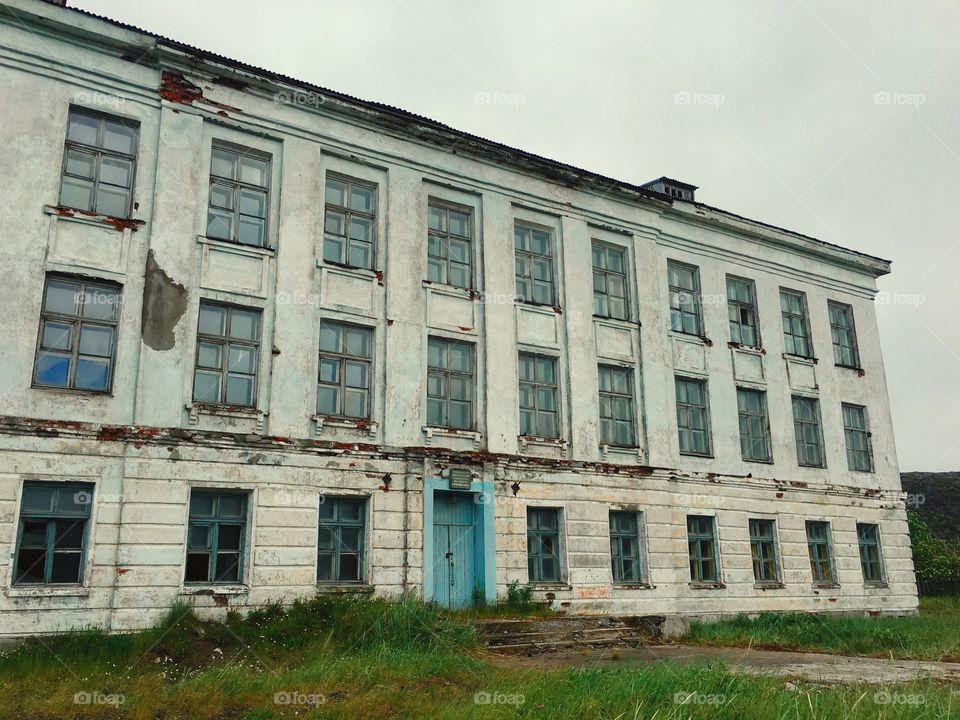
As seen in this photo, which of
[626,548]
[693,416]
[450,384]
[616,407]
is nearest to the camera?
[450,384]

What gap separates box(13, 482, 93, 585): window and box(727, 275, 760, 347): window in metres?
15.0

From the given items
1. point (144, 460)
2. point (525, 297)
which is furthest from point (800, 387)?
point (144, 460)

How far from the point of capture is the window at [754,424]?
2036 centimetres

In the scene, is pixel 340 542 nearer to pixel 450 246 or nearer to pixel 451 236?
pixel 450 246

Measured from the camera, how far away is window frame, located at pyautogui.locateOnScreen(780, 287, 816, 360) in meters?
22.0

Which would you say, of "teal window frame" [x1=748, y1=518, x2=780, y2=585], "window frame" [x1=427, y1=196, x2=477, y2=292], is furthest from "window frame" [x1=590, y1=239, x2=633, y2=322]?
"teal window frame" [x1=748, y1=518, x2=780, y2=585]

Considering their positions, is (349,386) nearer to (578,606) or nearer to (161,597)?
(161,597)

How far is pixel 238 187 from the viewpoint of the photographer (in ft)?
48.6

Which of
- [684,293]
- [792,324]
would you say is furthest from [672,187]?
[792,324]

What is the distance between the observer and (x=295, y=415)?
14172 millimetres

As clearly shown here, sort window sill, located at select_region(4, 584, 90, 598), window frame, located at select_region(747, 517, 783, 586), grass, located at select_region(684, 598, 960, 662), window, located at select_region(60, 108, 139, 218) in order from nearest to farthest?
window sill, located at select_region(4, 584, 90, 598) → window, located at select_region(60, 108, 139, 218) → grass, located at select_region(684, 598, 960, 662) → window frame, located at select_region(747, 517, 783, 586)

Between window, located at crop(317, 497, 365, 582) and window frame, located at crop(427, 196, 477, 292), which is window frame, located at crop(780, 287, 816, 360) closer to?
window frame, located at crop(427, 196, 477, 292)

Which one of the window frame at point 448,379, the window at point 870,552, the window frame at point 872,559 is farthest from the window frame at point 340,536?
the window at point 870,552

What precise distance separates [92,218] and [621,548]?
38.2ft
